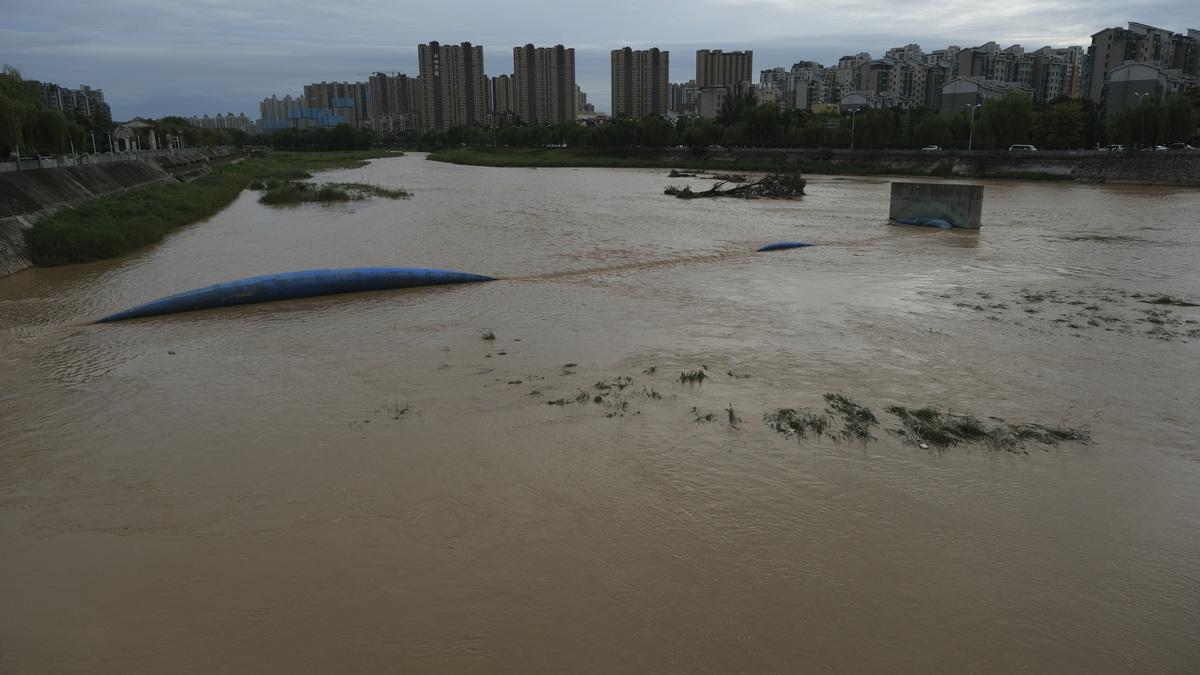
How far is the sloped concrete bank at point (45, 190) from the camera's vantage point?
1939 centimetres

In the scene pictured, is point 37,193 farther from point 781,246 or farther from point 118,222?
point 781,246

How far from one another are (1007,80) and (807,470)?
159580 millimetres

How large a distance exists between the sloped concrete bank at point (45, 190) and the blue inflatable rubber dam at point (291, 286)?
7.24 m

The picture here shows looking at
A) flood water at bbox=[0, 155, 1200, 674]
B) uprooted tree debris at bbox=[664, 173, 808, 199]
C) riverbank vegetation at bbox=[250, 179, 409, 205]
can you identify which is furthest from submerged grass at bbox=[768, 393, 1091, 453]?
riverbank vegetation at bbox=[250, 179, 409, 205]

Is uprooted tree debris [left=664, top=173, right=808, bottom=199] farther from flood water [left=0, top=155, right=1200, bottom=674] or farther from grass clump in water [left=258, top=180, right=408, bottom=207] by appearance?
flood water [left=0, top=155, right=1200, bottom=674]

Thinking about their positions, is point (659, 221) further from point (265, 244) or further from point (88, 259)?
point (88, 259)

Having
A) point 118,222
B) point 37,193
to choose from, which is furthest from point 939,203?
point 37,193

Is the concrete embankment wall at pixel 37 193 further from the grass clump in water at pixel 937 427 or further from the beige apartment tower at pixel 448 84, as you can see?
the beige apartment tower at pixel 448 84

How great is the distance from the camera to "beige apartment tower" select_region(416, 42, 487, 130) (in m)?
183

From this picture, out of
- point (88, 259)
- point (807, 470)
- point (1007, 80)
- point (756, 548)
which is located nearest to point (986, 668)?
point (756, 548)

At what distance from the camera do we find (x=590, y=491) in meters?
7.02

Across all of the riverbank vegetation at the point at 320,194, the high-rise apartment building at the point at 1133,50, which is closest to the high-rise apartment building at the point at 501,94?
the high-rise apartment building at the point at 1133,50

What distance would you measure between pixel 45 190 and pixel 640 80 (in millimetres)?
184809

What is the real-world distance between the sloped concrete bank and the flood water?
5.42 m
